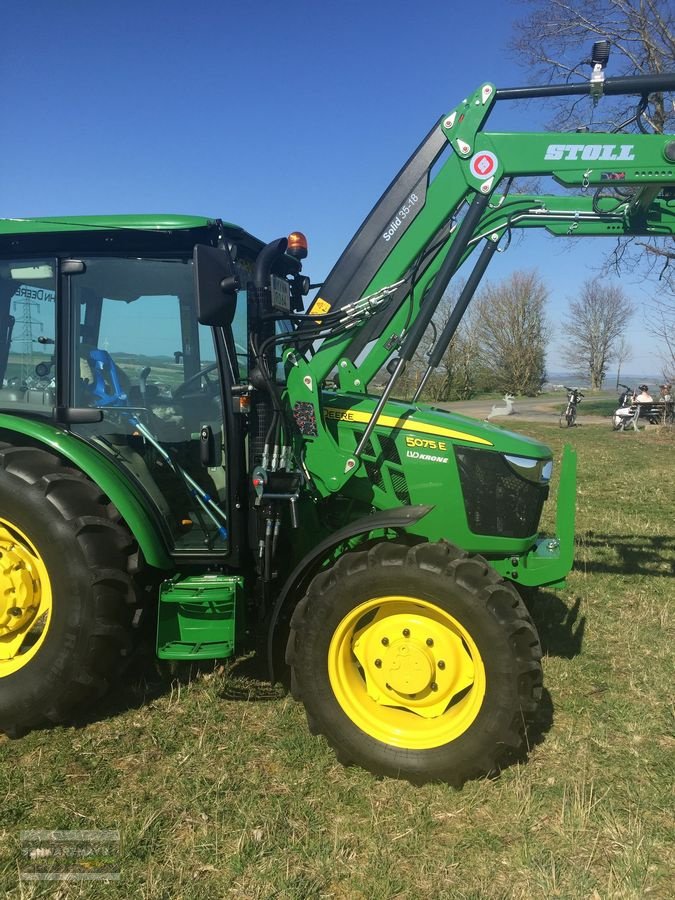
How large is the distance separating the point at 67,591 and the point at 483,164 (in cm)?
289

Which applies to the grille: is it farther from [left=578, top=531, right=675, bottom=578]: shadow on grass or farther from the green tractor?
[left=578, top=531, right=675, bottom=578]: shadow on grass

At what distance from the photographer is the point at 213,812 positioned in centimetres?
275

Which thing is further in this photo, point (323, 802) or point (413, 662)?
point (413, 662)

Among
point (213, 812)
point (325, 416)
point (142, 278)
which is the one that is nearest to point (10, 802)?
point (213, 812)

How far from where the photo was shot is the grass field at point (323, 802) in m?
2.40

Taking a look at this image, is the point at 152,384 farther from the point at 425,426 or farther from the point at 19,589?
the point at 425,426


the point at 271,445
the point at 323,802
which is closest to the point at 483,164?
the point at 271,445

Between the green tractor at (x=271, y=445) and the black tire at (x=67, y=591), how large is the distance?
0.01 metres

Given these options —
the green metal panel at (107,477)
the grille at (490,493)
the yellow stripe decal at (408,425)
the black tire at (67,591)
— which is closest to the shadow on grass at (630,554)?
the grille at (490,493)

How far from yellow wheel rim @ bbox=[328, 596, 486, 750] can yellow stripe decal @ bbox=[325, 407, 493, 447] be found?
89cm

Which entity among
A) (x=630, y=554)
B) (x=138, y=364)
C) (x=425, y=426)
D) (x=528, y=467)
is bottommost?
(x=630, y=554)

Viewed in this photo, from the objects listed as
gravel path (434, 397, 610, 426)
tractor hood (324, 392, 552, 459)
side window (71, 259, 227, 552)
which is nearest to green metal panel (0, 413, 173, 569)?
side window (71, 259, 227, 552)

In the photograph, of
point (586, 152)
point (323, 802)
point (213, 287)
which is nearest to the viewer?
point (323, 802)

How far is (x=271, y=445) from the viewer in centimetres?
333
